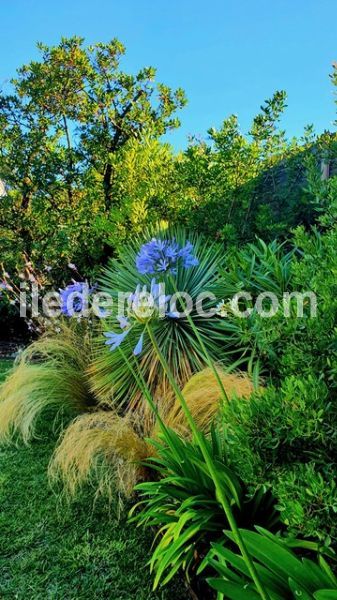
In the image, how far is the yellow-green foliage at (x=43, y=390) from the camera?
364 cm

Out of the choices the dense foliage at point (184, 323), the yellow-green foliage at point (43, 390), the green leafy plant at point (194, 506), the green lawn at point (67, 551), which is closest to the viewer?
the dense foliage at point (184, 323)

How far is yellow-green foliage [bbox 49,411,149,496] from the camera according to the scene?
2586 mm

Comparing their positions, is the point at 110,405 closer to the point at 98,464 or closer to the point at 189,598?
the point at 98,464

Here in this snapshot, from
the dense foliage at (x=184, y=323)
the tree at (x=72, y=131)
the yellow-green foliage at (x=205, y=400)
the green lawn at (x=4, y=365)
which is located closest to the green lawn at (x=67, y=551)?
the dense foliage at (x=184, y=323)

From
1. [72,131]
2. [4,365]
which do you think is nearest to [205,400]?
[4,365]

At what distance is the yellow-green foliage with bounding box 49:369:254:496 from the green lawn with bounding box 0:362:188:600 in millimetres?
148

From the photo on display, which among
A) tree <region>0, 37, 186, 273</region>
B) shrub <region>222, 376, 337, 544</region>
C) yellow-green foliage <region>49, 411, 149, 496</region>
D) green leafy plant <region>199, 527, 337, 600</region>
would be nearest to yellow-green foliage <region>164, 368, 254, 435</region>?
yellow-green foliage <region>49, 411, 149, 496</region>

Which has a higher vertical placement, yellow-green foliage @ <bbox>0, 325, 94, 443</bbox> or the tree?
the tree

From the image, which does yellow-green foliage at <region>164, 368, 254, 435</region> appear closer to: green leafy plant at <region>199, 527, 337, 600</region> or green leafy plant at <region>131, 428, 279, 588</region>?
green leafy plant at <region>131, 428, 279, 588</region>

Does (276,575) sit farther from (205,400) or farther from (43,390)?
(43,390)

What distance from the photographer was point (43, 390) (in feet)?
12.4

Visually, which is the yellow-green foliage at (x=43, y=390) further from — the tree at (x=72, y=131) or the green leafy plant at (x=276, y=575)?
the tree at (x=72, y=131)

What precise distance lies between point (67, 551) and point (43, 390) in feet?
5.44

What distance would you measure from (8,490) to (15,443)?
74 centimetres
